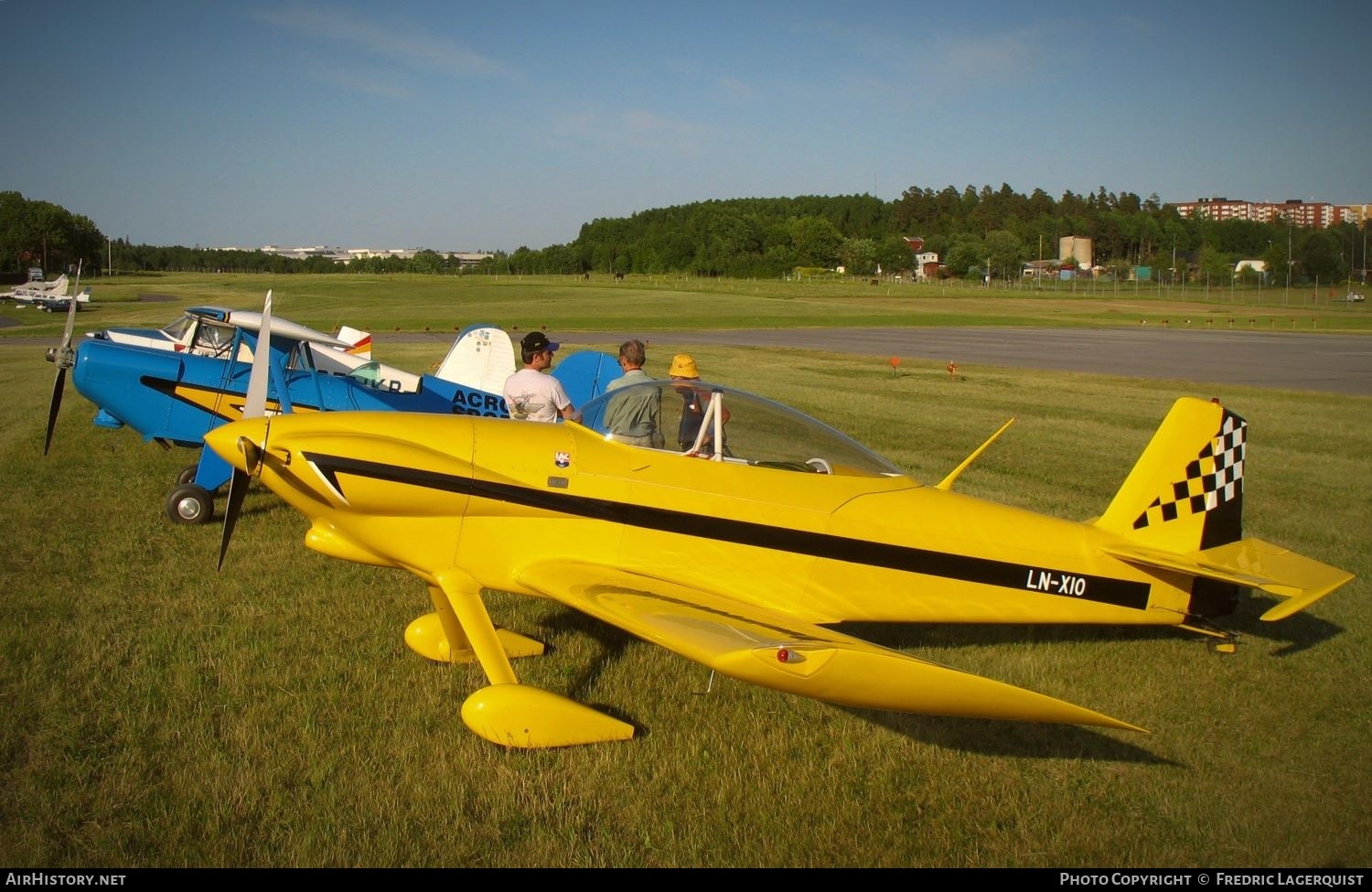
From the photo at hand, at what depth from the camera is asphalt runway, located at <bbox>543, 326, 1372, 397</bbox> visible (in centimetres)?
→ 2388

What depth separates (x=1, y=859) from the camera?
3604 mm

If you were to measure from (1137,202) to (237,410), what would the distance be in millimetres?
191459

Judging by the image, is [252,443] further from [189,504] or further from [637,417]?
[189,504]

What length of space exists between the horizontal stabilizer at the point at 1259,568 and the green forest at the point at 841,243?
97559 mm

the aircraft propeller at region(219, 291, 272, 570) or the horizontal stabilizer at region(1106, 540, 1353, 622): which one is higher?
the aircraft propeller at region(219, 291, 272, 570)

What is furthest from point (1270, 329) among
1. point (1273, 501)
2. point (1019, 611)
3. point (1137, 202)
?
point (1137, 202)

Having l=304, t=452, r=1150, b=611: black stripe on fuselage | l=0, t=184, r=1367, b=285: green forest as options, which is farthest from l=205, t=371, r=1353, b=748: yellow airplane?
l=0, t=184, r=1367, b=285: green forest

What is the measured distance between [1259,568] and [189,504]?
323 inches

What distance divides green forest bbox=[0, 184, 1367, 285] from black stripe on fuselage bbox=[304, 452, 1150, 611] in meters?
98.7

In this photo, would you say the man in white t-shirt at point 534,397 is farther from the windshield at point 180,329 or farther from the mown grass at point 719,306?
the mown grass at point 719,306

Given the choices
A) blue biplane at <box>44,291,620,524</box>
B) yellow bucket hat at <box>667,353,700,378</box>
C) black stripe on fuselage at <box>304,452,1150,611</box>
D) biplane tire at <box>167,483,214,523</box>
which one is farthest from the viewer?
blue biplane at <box>44,291,620,524</box>

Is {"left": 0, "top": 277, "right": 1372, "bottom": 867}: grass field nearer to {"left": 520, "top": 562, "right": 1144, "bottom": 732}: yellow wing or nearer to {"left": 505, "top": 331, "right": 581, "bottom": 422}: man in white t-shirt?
{"left": 520, "top": 562, "right": 1144, "bottom": 732}: yellow wing

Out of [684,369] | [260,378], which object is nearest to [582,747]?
[684,369]

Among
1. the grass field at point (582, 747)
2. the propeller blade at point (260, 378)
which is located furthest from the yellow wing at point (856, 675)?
the propeller blade at point (260, 378)
